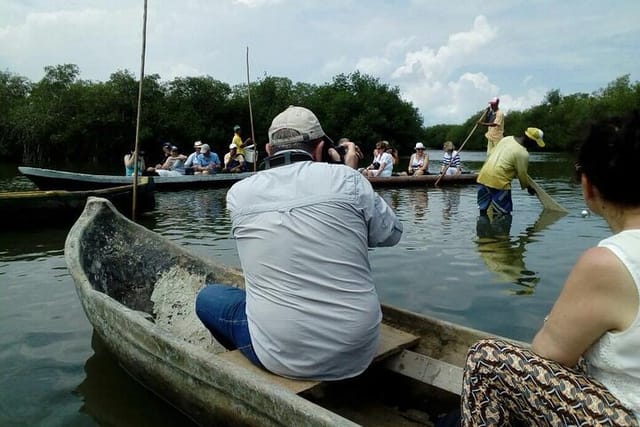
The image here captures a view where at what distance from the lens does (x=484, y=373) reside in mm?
1737

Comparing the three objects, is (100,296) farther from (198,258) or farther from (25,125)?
(25,125)

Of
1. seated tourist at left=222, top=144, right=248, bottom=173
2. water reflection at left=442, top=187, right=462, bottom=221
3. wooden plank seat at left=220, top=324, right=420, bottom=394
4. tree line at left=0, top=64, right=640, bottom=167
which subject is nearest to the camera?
wooden plank seat at left=220, top=324, right=420, bottom=394

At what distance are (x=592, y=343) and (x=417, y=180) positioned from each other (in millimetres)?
14079

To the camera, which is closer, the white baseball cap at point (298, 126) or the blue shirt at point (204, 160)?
Answer: the white baseball cap at point (298, 126)

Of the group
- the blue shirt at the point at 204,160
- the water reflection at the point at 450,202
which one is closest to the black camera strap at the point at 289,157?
the water reflection at the point at 450,202

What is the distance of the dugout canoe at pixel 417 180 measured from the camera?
594 inches

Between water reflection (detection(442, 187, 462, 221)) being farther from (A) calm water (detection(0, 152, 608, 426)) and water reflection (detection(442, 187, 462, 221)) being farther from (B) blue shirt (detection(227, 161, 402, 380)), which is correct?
(B) blue shirt (detection(227, 161, 402, 380))

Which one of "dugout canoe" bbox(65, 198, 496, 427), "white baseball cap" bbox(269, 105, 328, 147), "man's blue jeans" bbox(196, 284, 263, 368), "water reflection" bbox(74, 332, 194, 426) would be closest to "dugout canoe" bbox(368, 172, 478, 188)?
"dugout canoe" bbox(65, 198, 496, 427)

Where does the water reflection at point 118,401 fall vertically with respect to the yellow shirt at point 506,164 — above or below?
below

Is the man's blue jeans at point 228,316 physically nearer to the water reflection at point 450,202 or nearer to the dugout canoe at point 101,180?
the water reflection at point 450,202

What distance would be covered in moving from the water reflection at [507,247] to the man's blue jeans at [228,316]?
333cm

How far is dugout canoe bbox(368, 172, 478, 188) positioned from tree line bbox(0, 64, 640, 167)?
16.8 meters

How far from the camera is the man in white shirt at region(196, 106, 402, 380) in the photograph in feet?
7.45

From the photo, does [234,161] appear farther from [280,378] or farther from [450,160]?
[280,378]
